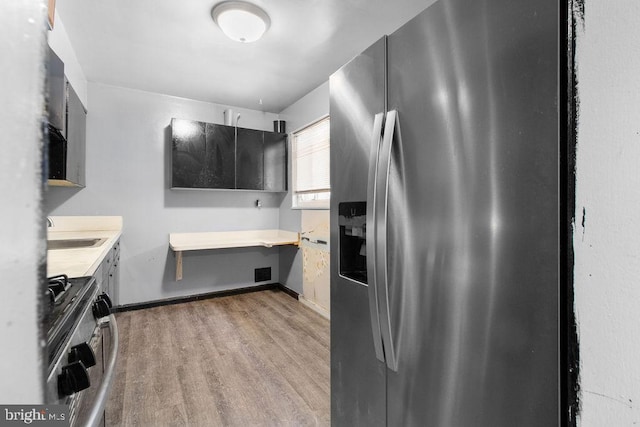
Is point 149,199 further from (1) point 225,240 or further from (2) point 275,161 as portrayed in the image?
(2) point 275,161

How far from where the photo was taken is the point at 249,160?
3.65 metres

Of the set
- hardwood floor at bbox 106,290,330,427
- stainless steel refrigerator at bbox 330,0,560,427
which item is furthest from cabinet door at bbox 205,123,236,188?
stainless steel refrigerator at bbox 330,0,560,427

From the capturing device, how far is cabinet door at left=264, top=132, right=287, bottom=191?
378cm

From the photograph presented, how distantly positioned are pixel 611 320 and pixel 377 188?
649mm

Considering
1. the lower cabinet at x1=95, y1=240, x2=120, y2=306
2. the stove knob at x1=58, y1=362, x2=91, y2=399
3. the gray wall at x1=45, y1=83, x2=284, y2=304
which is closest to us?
the stove knob at x1=58, y1=362, x2=91, y2=399

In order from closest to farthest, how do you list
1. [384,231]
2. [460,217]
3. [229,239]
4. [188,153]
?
[460,217]
[384,231]
[188,153]
[229,239]

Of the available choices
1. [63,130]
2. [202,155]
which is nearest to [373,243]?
[63,130]

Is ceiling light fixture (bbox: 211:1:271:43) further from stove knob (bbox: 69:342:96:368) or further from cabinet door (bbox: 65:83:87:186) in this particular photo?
stove knob (bbox: 69:342:96:368)

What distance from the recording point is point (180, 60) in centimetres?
262

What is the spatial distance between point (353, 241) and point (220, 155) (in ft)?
8.57

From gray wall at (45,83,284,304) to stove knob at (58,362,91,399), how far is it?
10.1 ft

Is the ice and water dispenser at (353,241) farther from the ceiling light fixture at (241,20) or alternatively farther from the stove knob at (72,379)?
the ceiling light fixture at (241,20)

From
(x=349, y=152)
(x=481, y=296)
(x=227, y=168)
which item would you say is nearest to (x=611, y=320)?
(x=481, y=296)

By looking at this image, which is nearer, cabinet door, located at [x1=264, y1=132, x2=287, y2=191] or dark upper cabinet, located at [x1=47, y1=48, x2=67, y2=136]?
dark upper cabinet, located at [x1=47, y1=48, x2=67, y2=136]
